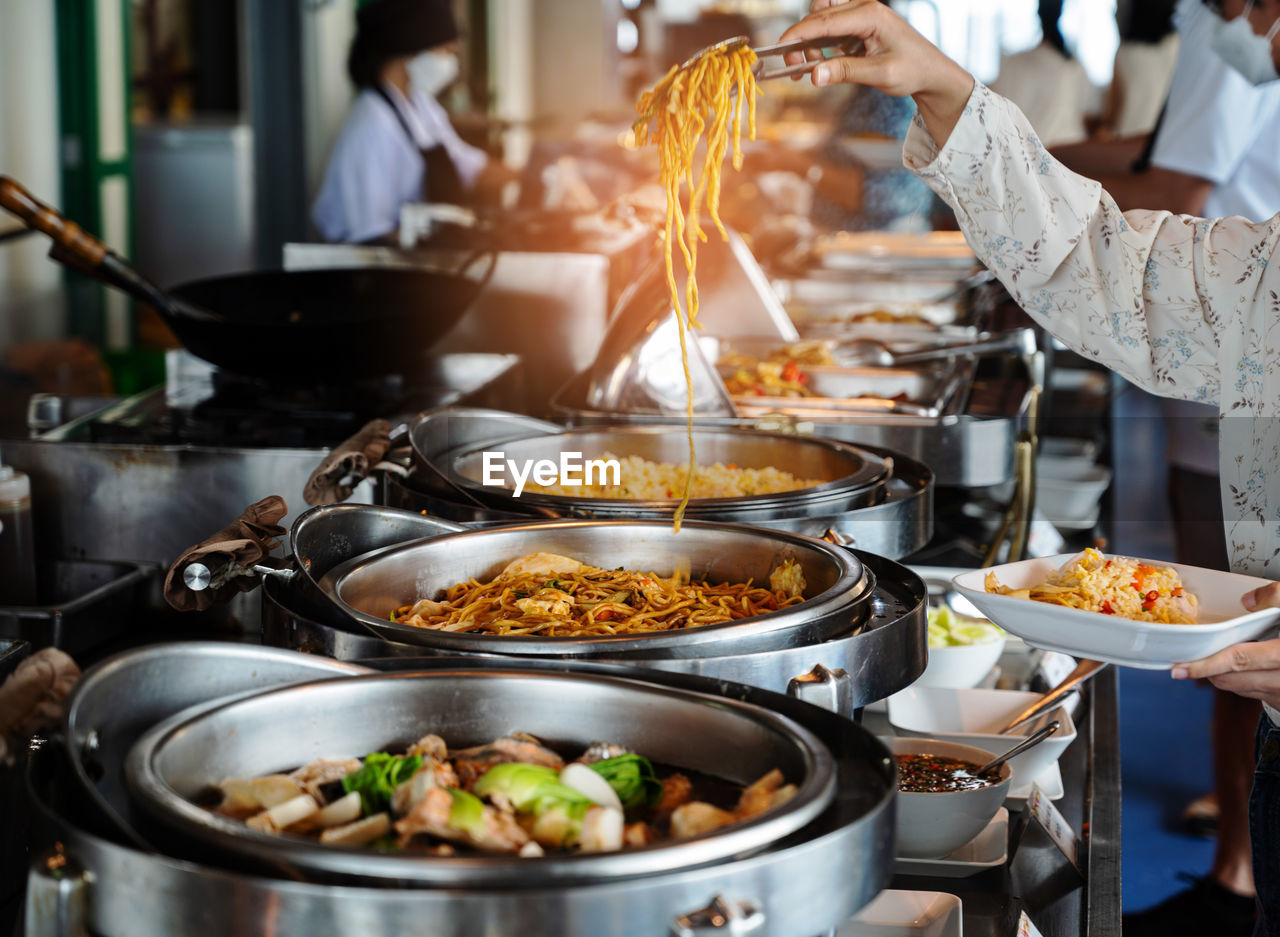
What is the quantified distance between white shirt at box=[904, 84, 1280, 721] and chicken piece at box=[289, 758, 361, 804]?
1.07 metres

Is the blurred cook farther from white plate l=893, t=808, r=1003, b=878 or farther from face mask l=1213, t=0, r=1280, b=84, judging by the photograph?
white plate l=893, t=808, r=1003, b=878

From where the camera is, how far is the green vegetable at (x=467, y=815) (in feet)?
2.66

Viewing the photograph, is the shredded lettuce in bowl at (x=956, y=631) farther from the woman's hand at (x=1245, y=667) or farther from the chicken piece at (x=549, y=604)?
the chicken piece at (x=549, y=604)

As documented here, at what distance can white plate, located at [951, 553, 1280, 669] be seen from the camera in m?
1.17

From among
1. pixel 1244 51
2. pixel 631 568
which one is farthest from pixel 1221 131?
pixel 631 568

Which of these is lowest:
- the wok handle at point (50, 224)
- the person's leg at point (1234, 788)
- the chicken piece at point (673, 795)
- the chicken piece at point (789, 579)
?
the person's leg at point (1234, 788)

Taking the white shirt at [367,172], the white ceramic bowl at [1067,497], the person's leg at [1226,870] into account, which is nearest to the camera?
the person's leg at [1226,870]

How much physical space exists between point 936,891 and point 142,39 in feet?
22.3

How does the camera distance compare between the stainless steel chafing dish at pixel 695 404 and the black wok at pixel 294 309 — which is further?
the stainless steel chafing dish at pixel 695 404

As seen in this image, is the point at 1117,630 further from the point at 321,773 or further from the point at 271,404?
the point at 271,404

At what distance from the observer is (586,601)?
51.9 inches

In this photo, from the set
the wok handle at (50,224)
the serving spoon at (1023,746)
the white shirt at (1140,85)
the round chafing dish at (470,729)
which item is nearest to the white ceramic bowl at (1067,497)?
the serving spoon at (1023,746)

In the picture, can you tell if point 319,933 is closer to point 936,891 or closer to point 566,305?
point 936,891

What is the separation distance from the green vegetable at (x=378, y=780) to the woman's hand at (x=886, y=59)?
2.91 ft
